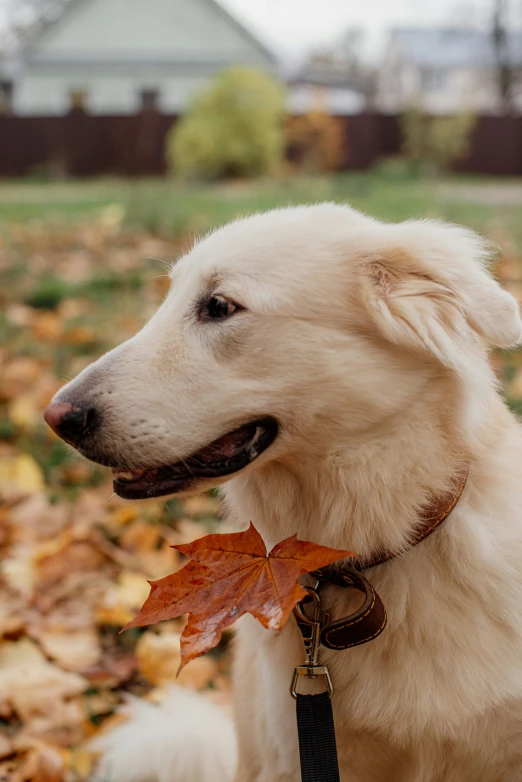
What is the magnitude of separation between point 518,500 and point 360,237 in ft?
2.41

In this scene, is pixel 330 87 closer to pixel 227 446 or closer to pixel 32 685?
pixel 32 685

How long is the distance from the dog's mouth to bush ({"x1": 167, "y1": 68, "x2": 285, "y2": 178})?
1830 centimetres

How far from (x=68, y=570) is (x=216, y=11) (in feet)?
107

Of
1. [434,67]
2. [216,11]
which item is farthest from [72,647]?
[434,67]

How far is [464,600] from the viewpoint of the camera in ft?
5.92

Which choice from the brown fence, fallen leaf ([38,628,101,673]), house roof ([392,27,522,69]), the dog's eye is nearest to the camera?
the dog's eye

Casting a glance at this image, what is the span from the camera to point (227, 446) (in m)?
1.82

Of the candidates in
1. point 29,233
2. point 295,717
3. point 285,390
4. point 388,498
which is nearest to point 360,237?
point 285,390

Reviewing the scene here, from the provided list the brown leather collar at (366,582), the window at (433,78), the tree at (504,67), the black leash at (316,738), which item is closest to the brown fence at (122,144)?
the tree at (504,67)

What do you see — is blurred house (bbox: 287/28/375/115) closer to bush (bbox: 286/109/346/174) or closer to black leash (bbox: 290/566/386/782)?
bush (bbox: 286/109/346/174)

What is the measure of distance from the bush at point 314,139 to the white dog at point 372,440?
67.9ft

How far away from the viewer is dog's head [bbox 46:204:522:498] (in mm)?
1768

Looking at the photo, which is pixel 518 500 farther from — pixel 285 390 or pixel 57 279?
pixel 57 279

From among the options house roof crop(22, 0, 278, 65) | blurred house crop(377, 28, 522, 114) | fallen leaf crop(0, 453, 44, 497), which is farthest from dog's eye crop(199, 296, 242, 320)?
blurred house crop(377, 28, 522, 114)
